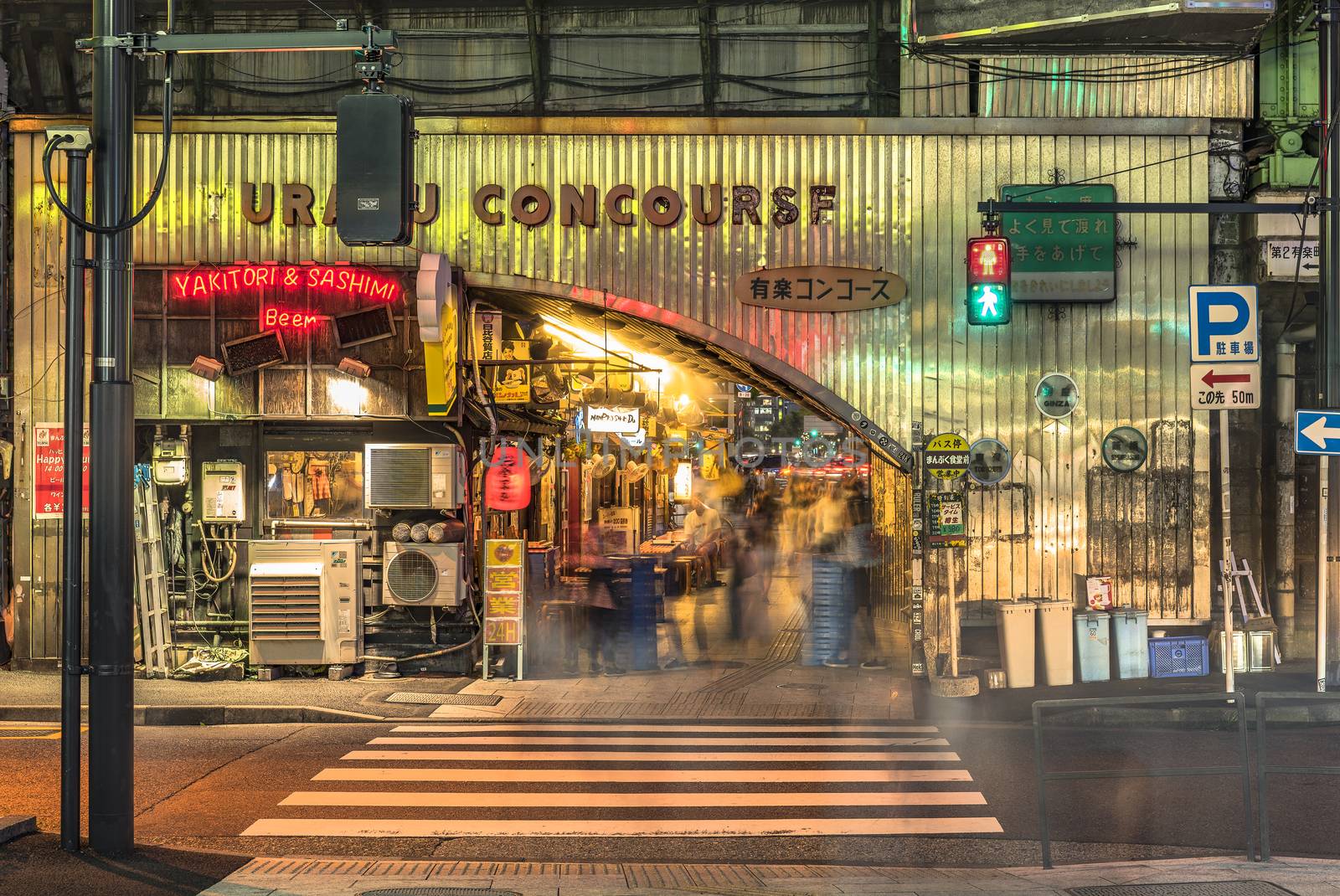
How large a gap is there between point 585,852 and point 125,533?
3.45 meters

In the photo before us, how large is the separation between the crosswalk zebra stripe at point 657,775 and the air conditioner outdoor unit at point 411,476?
16.3 ft

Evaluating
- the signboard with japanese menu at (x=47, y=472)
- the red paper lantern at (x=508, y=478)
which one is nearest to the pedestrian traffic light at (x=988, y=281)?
the red paper lantern at (x=508, y=478)

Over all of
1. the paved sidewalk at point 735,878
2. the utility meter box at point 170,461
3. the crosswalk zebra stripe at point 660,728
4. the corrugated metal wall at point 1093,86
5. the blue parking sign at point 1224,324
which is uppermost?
the corrugated metal wall at point 1093,86

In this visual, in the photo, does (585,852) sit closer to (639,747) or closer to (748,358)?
(639,747)

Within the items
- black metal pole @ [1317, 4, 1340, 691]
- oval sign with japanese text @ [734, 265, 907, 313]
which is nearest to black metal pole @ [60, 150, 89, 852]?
oval sign with japanese text @ [734, 265, 907, 313]

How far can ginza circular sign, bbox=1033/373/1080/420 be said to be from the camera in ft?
51.5

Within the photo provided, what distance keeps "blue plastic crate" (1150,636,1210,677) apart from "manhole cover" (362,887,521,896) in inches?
403

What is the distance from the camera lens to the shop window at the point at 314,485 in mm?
15641

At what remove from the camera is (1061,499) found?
15.7m

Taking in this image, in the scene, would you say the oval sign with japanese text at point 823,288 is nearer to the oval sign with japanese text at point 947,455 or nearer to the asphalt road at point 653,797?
the oval sign with japanese text at point 947,455

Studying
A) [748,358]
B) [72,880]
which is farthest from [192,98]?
[72,880]

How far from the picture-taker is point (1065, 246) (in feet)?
51.2

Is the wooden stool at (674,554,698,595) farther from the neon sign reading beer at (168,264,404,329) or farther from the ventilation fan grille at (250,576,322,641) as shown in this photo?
the neon sign reading beer at (168,264,404,329)

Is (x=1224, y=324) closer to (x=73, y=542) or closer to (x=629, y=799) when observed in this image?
(x=629, y=799)
